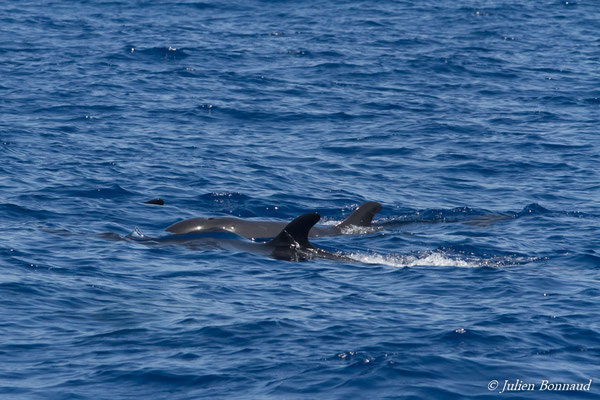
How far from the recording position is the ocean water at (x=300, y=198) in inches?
531

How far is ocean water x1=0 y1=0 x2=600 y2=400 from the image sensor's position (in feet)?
44.2

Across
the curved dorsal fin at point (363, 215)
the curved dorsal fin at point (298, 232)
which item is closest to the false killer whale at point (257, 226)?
the curved dorsal fin at point (363, 215)

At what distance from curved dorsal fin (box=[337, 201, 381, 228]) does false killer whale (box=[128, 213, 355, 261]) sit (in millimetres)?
2661

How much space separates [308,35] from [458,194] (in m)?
22.5

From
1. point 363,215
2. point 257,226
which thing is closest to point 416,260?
point 363,215

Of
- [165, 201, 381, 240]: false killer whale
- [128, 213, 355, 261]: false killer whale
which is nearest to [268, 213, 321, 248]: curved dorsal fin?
[128, 213, 355, 261]: false killer whale

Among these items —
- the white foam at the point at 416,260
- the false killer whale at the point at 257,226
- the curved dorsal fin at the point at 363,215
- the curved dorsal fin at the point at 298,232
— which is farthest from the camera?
the curved dorsal fin at the point at 363,215

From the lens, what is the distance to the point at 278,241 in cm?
1952

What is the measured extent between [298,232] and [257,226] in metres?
2.49

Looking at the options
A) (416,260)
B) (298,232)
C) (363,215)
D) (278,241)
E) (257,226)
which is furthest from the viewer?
(363,215)

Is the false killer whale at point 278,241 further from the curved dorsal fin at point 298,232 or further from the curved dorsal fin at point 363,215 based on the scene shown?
the curved dorsal fin at point 363,215

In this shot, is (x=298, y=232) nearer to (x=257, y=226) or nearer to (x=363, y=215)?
(x=257, y=226)

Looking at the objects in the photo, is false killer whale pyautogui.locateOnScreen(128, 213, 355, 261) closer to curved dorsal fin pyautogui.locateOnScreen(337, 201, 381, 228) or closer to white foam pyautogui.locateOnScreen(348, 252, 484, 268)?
white foam pyautogui.locateOnScreen(348, 252, 484, 268)

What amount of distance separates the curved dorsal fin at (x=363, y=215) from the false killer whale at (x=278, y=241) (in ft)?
8.73
